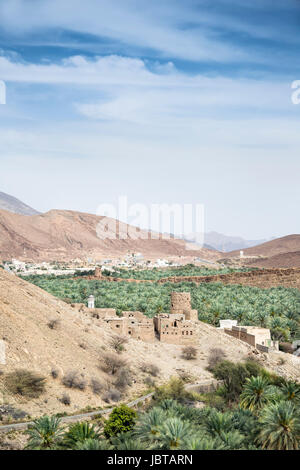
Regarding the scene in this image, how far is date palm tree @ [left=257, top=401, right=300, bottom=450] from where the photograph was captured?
1390 centimetres

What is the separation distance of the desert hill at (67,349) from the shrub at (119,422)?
2332mm

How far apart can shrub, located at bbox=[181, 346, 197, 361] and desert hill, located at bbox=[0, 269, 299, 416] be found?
0.27 m

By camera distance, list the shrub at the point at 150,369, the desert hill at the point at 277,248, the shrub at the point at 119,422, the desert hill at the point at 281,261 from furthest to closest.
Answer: the desert hill at the point at 277,248
the desert hill at the point at 281,261
the shrub at the point at 150,369
the shrub at the point at 119,422

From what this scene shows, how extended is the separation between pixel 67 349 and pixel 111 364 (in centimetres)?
195

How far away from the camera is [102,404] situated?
19609 millimetres

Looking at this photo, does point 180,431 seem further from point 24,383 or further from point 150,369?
point 150,369

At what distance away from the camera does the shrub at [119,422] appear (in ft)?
52.8

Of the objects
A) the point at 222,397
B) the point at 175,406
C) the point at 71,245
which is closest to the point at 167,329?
the point at 222,397

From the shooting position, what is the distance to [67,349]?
2228 cm

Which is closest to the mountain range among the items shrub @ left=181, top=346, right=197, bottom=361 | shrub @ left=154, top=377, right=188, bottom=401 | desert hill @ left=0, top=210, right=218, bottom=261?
desert hill @ left=0, top=210, right=218, bottom=261

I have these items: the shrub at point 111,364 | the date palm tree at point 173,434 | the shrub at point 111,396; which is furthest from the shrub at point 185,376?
the date palm tree at point 173,434

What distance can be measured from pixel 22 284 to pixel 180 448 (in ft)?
53.4

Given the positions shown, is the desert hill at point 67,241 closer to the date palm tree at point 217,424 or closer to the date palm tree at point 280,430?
the date palm tree at point 217,424

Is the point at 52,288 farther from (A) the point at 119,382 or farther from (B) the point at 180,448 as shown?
(B) the point at 180,448
